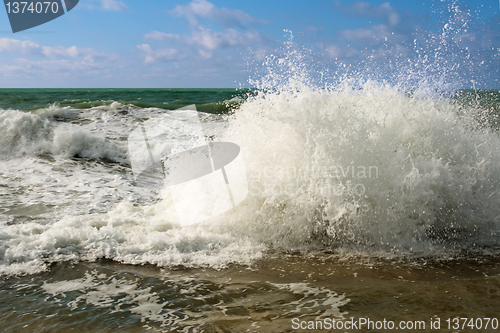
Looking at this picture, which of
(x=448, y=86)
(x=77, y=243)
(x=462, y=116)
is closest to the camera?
(x=77, y=243)

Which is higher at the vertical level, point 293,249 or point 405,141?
point 405,141

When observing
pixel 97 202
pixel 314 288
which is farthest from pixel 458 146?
pixel 97 202

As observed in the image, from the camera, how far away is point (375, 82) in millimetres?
4980

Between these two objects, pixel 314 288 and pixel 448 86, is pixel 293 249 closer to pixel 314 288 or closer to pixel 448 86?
pixel 314 288

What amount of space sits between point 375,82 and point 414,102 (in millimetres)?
622

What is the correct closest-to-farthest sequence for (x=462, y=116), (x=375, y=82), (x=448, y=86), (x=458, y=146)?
(x=458, y=146)
(x=462, y=116)
(x=375, y=82)
(x=448, y=86)

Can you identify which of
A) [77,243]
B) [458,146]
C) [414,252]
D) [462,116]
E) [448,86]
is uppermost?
[448,86]

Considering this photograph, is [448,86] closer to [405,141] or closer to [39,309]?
[405,141]

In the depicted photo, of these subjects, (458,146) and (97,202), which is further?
(97,202)

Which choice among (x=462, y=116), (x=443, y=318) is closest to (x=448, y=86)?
(x=462, y=116)

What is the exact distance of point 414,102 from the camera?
183 inches

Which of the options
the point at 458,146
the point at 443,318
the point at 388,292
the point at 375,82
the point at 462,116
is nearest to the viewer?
the point at 443,318

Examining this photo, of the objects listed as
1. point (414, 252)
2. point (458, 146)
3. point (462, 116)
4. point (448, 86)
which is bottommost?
point (414, 252)

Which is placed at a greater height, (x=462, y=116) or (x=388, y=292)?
(x=462, y=116)
